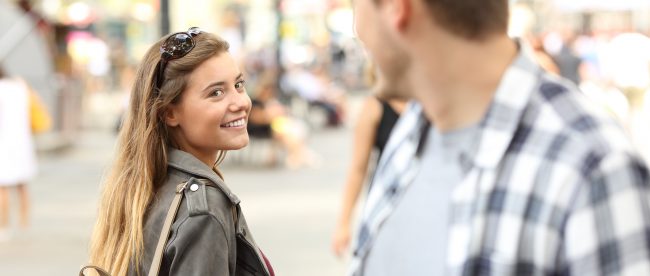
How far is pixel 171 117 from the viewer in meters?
2.77

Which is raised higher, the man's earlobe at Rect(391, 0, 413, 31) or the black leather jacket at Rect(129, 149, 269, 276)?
the man's earlobe at Rect(391, 0, 413, 31)

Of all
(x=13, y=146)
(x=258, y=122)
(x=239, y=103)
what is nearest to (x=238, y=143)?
(x=239, y=103)

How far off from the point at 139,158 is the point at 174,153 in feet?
0.31

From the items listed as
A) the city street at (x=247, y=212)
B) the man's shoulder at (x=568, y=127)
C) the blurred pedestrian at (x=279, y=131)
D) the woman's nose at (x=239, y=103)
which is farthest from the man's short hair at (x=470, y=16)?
the blurred pedestrian at (x=279, y=131)

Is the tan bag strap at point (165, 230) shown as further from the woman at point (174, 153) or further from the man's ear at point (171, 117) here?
the man's ear at point (171, 117)

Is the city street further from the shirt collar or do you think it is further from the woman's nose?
the shirt collar

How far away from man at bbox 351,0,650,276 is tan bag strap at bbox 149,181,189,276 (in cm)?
71

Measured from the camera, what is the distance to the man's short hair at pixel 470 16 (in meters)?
1.69

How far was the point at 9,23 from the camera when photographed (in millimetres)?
18281

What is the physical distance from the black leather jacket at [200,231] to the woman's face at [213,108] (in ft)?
0.24

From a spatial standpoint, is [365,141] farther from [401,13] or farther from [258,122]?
[258,122]

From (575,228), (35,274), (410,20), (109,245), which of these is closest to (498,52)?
(410,20)

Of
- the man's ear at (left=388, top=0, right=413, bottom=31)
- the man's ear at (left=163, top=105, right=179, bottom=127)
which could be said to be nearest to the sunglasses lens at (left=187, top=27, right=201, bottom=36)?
the man's ear at (left=163, top=105, right=179, bottom=127)

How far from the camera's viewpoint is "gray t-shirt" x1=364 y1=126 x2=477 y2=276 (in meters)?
1.79
